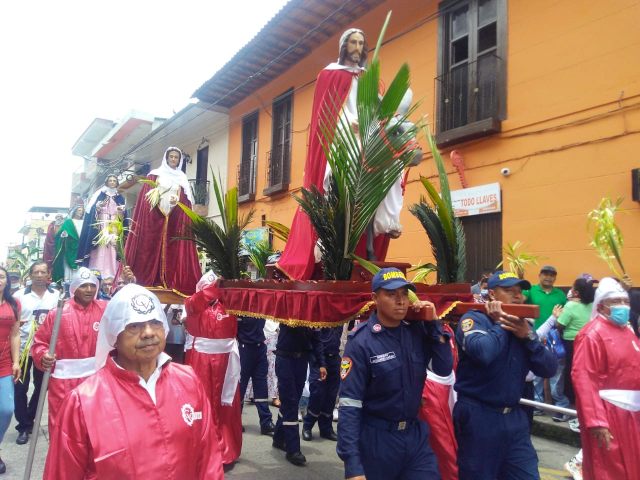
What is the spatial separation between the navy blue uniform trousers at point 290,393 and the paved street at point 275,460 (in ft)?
0.75

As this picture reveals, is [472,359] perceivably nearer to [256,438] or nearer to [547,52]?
[256,438]

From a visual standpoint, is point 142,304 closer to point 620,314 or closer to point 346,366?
point 346,366

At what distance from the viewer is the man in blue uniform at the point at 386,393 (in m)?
2.99

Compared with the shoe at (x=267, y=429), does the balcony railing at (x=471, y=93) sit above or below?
above

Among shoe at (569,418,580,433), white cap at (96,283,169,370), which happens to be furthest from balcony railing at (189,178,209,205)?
white cap at (96,283,169,370)

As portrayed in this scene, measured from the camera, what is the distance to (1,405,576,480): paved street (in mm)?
4824

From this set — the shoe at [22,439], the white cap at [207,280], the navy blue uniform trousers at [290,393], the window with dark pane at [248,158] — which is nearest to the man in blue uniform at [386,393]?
the navy blue uniform trousers at [290,393]

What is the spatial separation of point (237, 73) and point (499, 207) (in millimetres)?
9497

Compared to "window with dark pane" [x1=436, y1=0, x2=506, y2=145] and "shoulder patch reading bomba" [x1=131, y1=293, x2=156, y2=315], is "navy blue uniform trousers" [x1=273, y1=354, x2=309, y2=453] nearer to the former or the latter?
"shoulder patch reading bomba" [x1=131, y1=293, x2=156, y2=315]

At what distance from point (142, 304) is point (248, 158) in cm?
1441

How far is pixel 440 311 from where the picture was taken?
346cm

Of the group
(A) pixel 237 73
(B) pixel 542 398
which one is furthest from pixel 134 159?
(B) pixel 542 398

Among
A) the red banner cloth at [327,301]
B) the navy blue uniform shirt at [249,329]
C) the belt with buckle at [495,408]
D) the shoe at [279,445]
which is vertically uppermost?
the red banner cloth at [327,301]

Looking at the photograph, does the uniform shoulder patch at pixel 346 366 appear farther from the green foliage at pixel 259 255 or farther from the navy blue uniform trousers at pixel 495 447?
the green foliage at pixel 259 255
